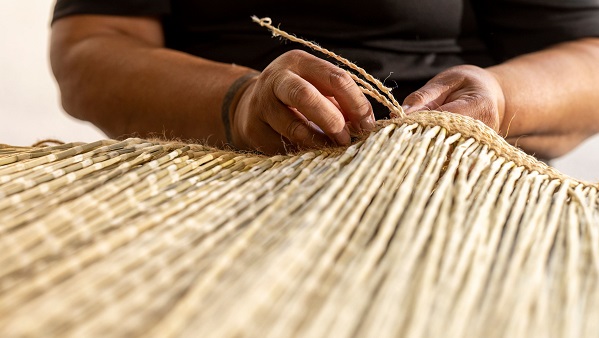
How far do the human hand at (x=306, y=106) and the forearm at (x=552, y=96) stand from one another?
323 mm

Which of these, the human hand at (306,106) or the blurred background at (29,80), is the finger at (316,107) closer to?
the human hand at (306,106)

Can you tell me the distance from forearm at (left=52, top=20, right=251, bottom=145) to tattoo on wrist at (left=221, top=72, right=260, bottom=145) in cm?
1

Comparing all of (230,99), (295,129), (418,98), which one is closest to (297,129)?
(295,129)

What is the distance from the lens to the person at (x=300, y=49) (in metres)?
0.88

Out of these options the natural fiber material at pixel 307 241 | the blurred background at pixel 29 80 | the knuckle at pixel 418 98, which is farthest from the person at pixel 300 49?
the blurred background at pixel 29 80

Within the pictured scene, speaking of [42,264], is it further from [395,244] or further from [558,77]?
[558,77]

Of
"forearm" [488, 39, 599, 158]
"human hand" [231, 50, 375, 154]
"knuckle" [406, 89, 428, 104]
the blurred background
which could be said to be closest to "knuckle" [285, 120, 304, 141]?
"human hand" [231, 50, 375, 154]

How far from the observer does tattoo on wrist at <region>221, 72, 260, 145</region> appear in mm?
799

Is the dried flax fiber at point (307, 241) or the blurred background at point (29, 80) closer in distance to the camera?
the dried flax fiber at point (307, 241)

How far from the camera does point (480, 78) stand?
732 millimetres

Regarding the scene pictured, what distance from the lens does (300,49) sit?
89 centimetres

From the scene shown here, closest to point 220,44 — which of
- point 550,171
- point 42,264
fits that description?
point 550,171

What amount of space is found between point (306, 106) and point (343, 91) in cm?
3

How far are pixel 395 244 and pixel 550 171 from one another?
0.21 m
